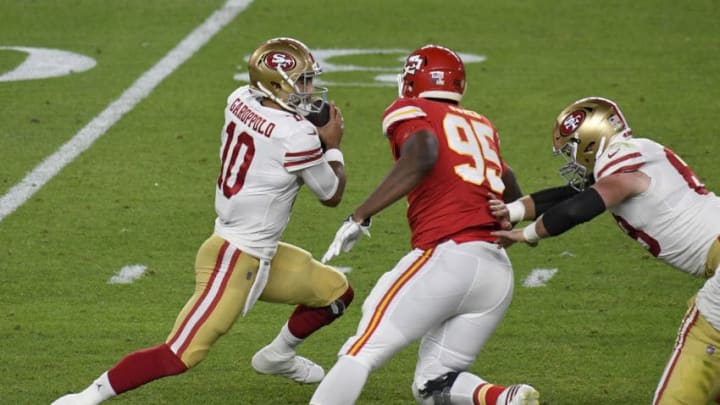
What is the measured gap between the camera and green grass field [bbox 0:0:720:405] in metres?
6.82

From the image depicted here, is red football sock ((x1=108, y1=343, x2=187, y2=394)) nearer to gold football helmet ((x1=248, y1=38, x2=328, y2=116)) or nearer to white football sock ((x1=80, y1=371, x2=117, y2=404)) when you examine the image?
white football sock ((x1=80, y1=371, x2=117, y2=404))

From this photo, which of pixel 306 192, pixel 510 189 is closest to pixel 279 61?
pixel 510 189

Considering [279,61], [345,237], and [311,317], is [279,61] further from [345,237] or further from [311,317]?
[311,317]

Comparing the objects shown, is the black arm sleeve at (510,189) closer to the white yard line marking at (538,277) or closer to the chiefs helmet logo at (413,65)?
the chiefs helmet logo at (413,65)

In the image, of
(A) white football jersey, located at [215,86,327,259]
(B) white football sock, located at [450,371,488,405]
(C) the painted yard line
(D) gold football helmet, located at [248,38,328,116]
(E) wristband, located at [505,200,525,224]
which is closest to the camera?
(B) white football sock, located at [450,371,488,405]

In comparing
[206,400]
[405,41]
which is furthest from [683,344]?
[405,41]

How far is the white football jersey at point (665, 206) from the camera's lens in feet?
18.5

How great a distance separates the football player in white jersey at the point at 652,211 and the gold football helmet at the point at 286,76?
36.7 inches

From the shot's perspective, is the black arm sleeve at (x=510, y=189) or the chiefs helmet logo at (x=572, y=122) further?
the black arm sleeve at (x=510, y=189)

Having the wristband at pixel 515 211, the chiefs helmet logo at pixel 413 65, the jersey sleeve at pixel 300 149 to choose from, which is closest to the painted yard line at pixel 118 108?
the jersey sleeve at pixel 300 149

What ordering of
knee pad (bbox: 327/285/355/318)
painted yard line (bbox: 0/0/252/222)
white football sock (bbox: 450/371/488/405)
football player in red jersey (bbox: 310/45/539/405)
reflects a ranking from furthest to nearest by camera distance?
painted yard line (bbox: 0/0/252/222), knee pad (bbox: 327/285/355/318), white football sock (bbox: 450/371/488/405), football player in red jersey (bbox: 310/45/539/405)

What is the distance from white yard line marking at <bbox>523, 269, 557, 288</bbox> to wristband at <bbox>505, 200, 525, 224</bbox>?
2288 mm

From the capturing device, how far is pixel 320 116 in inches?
242

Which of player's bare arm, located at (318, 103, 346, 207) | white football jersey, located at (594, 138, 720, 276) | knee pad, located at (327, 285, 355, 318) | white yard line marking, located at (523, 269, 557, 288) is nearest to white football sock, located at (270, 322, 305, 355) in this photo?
knee pad, located at (327, 285, 355, 318)
